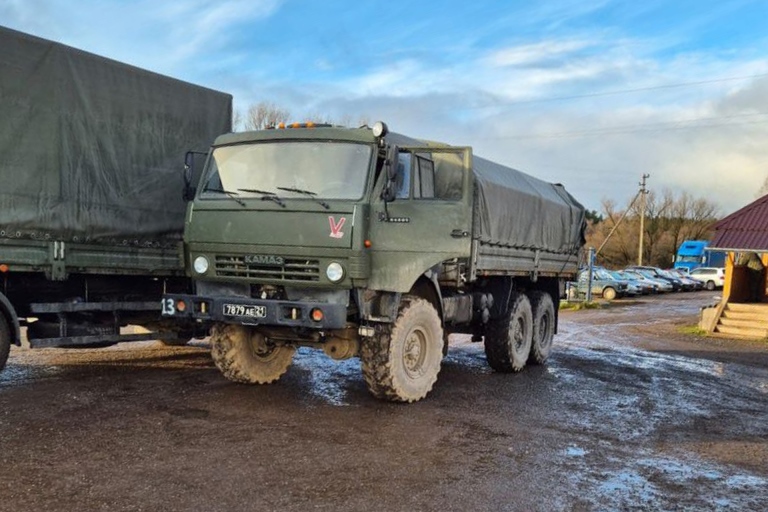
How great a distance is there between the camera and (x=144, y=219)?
28.8 ft

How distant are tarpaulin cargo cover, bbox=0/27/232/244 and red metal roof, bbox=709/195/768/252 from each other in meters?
17.3

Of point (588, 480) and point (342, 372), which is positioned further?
point (342, 372)

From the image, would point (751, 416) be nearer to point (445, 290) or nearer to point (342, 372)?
point (445, 290)

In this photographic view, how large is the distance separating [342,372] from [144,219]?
342 cm

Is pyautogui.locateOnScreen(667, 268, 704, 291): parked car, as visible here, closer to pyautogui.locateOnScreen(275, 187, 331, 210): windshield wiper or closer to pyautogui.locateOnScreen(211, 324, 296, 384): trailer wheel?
pyautogui.locateOnScreen(211, 324, 296, 384): trailer wheel

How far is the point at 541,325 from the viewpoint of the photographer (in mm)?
12023

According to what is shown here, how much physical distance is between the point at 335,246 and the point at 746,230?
18.5m

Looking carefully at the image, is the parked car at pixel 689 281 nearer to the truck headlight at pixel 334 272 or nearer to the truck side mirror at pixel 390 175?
the truck side mirror at pixel 390 175

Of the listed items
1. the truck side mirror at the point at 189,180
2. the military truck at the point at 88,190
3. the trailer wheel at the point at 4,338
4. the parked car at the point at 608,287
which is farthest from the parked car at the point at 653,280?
the trailer wheel at the point at 4,338

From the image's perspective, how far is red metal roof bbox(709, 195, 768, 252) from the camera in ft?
68.7

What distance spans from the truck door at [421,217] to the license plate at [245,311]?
47.5 inches

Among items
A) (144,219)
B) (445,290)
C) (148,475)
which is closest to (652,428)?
(445,290)

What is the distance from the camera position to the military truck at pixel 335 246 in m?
7.26

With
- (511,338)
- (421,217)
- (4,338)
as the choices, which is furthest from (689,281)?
(4,338)
